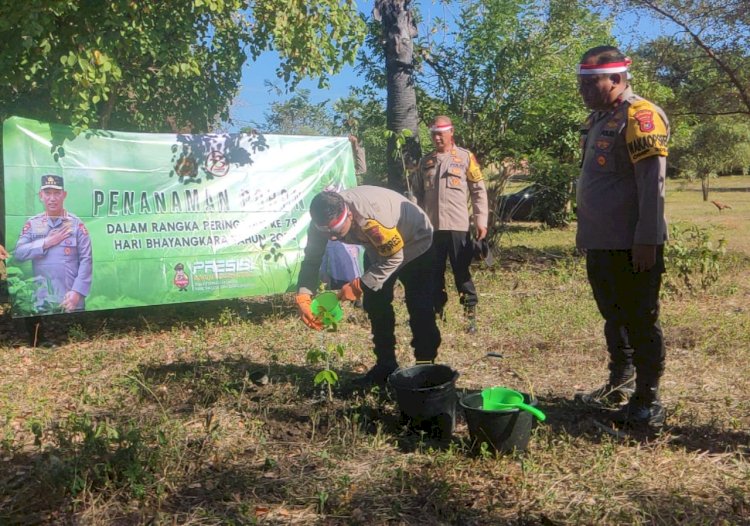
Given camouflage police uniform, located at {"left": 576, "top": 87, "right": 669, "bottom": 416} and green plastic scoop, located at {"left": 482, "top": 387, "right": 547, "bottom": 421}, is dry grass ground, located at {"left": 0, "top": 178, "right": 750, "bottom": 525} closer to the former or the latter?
green plastic scoop, located at {"left": 482, "top": 387, "right": 547, "bottom": 421}

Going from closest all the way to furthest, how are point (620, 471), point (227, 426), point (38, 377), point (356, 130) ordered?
point (620, 471), point (227, 426), point (38, 377), point (356, 130)

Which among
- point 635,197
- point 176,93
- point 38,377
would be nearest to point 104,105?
point 176,93

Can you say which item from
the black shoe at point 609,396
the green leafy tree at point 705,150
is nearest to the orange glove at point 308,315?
the black shoe at point 609,396

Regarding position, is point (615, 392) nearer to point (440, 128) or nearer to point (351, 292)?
point (351, 292)

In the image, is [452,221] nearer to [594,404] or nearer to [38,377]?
[594,404]

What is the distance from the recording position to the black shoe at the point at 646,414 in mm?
3523

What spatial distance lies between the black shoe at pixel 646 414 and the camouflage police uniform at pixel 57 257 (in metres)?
4.50

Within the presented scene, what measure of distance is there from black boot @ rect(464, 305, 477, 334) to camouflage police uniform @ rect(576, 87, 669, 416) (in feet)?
7.37

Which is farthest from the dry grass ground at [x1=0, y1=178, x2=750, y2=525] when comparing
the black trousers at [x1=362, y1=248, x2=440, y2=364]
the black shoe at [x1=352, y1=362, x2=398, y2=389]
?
the black trousers at [x1=362, y1=248, x2=440, y2=364]

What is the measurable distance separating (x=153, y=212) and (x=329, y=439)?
3.42 metres

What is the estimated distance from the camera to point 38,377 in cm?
489

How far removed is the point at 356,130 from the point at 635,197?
7.06 metres

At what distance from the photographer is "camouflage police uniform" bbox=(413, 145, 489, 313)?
5855 mm

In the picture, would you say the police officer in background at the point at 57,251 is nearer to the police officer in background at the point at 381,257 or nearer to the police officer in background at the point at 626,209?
the police officer in background at the point at 381,257
